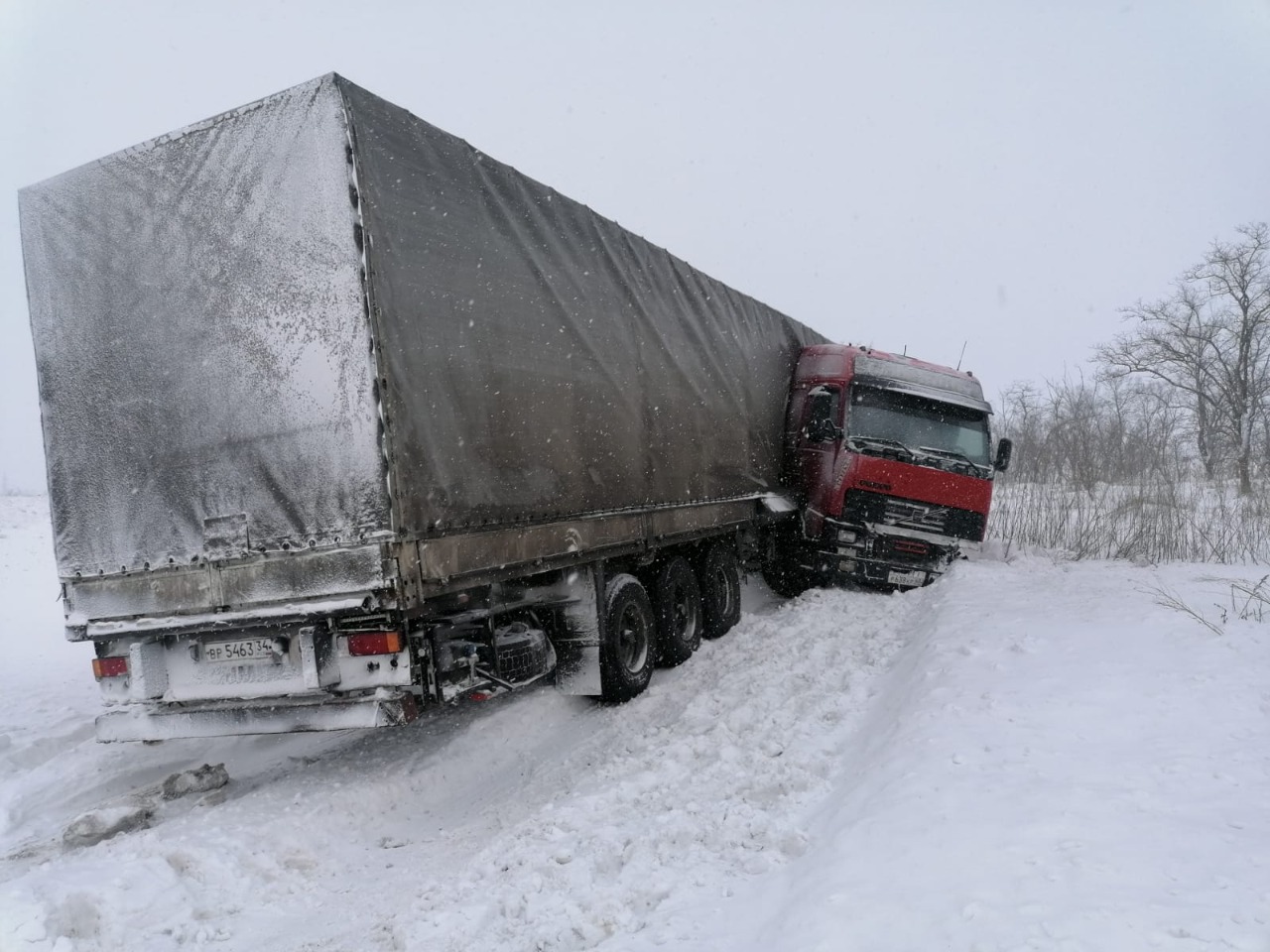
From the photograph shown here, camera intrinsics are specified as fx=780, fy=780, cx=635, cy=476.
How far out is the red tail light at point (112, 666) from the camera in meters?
4.48

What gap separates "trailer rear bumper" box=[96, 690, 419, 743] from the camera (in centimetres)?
396

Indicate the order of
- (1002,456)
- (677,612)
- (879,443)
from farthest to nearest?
(1002,456), (879,443), (677,612)

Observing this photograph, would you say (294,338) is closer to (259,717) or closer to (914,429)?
(259,717)

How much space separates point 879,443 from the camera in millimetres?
9297

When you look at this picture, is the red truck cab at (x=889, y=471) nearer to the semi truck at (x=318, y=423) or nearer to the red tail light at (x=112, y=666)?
the semi truck at (x=318, y=423)

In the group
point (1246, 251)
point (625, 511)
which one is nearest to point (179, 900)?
point (625, 511)

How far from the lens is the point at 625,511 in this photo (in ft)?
19.3

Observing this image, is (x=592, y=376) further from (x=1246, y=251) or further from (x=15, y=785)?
(x=1246, y=251)

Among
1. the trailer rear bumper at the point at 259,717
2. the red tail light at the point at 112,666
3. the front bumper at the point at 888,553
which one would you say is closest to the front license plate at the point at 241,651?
the trailer rear bumper at the point at 259,717

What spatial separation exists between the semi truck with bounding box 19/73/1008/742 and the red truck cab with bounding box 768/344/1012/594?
14.7 feet

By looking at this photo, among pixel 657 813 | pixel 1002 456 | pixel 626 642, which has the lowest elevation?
pixel 657 813

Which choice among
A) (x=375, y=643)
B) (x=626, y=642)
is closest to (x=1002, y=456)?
(x=626, y=642)

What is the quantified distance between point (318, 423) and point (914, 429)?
24.7ft

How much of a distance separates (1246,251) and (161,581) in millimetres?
37184
